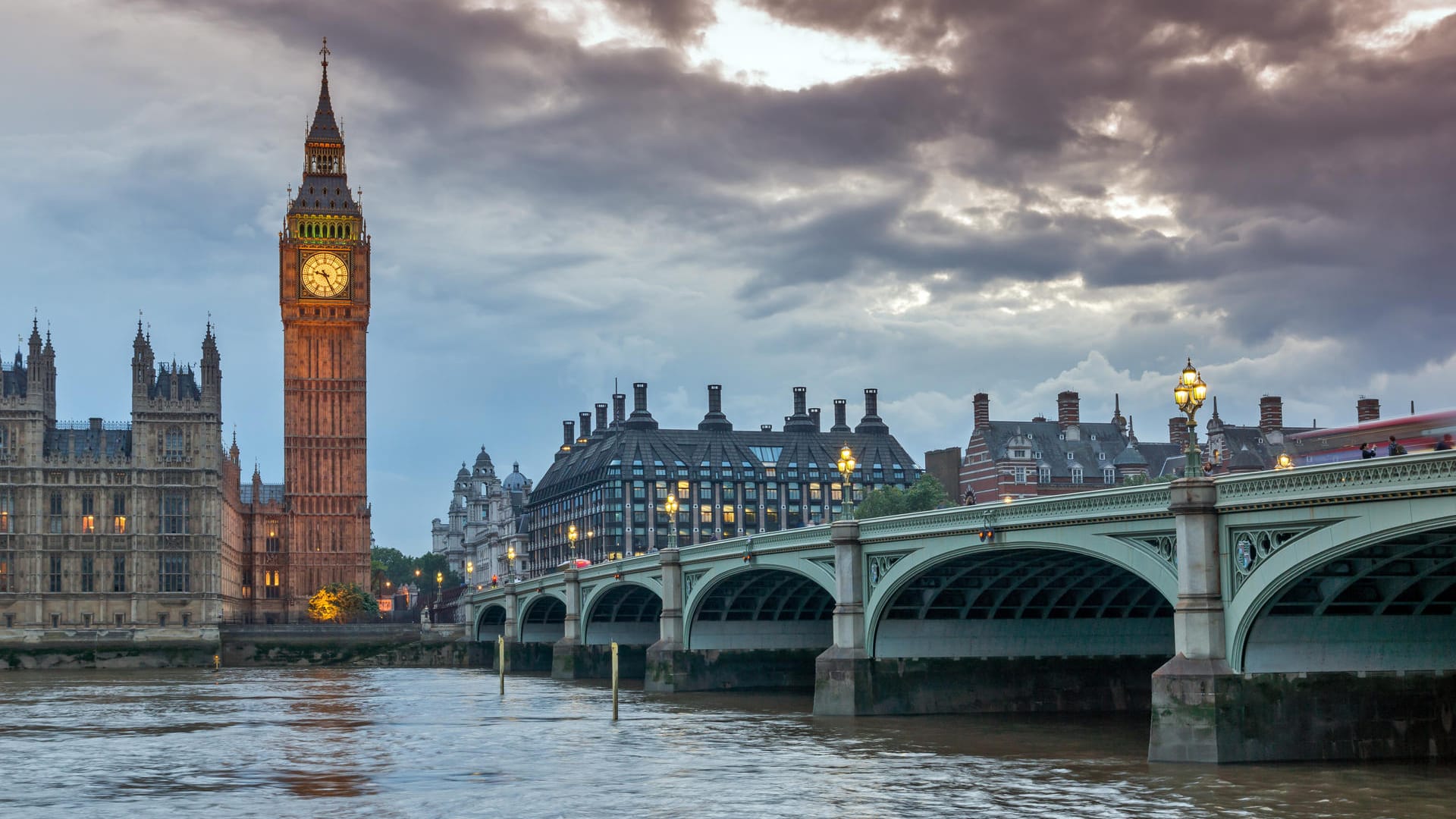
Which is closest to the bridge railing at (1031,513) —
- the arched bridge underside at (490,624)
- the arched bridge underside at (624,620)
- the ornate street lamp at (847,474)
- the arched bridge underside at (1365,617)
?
the ornate street lamp at (847,474)

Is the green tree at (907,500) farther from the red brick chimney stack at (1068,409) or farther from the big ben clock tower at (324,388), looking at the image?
the big ben clock tower at (324,388)

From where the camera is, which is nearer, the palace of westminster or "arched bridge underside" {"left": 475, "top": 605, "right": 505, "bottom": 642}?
the palace of westminster

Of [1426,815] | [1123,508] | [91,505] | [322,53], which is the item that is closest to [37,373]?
[91,505]

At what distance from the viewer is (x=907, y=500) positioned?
14712cm

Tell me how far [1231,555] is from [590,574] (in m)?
65.5

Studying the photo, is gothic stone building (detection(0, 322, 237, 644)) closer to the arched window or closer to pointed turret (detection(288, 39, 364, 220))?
the arched window

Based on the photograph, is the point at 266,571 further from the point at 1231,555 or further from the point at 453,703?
the point at 1231,555

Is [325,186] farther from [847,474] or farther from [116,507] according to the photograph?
[847,474]

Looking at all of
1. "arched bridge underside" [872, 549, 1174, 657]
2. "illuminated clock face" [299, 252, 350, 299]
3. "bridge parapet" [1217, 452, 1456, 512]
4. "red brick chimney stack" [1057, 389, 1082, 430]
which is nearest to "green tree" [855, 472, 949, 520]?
"red brick chimney stack" [1057, 389, 1082, 430]

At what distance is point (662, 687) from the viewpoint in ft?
275

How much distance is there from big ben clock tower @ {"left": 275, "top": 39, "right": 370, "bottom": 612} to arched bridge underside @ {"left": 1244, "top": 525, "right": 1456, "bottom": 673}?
142 meters

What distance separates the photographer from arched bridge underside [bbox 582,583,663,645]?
10762 centimetres

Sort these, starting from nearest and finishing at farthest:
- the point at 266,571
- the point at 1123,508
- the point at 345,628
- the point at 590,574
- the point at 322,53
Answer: the point at 1123,508, the point at 590,574, the point at 345,628, the point at 266,571, the point at 322,53

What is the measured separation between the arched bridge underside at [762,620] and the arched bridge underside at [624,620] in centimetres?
2063
